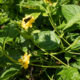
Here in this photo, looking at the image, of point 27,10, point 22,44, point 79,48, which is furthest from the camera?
point 27,10

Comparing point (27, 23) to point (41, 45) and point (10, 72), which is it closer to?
point (41, 45)

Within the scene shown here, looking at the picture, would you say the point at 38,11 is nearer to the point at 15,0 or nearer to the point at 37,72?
the point at 15,0

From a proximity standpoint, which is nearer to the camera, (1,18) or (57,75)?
(57,75)

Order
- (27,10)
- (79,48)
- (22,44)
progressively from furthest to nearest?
(27,10), (22,44), (79,48)

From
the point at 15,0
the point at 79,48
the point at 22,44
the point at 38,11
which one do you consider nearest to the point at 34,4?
the point at 38,11

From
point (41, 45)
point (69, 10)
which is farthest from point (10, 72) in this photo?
point (69, 10)

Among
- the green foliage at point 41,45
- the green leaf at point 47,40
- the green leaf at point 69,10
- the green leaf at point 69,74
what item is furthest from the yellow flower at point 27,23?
the green leaf at point 69,74
